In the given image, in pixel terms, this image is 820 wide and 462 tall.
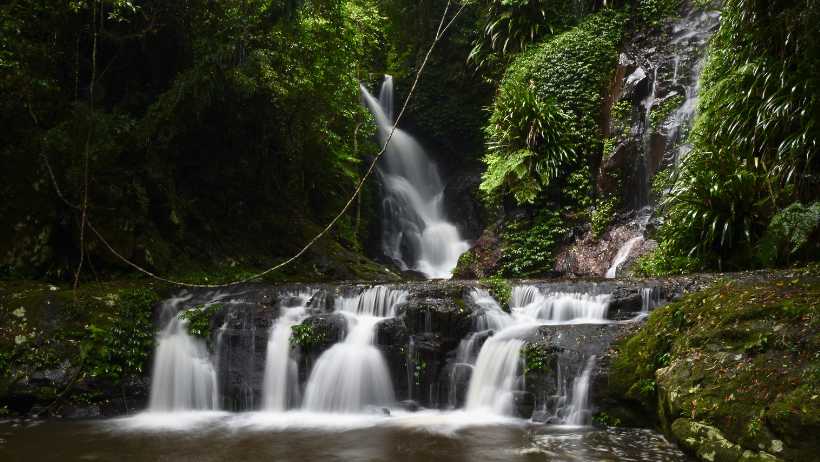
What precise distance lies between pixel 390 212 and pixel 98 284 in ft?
33.0

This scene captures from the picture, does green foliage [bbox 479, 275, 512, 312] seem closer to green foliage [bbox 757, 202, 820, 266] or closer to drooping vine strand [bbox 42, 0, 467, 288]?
drooping vine strand [bbox 42, 0, 467, 288]

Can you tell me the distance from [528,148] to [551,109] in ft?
3.75

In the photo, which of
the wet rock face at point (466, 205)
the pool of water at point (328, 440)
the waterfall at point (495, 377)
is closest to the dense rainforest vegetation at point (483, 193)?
the waterfall at point (495, 377)

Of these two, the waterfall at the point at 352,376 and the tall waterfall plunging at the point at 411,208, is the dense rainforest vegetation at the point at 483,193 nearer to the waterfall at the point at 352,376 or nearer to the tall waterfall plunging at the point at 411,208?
the waterfall at the point at 352,376

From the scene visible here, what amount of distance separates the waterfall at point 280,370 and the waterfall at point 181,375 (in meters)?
0.74

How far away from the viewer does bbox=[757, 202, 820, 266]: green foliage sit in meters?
6.25

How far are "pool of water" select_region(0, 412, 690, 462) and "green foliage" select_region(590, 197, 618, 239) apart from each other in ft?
23.0

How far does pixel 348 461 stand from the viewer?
4793 mm

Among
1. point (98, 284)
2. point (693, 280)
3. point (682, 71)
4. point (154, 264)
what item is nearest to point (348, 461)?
point (693, 280)

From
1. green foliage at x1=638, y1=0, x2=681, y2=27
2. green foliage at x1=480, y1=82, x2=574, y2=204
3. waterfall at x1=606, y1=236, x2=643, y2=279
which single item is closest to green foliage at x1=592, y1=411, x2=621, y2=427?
waterfall at x1=606, y1=236, x2=643, y2=279

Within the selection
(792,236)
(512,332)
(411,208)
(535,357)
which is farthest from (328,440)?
(411,208)

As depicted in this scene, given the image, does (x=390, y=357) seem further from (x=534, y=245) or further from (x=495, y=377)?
(x=534, y=245)

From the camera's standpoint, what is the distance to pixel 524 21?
1520 cm

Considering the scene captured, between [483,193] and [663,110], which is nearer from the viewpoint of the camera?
[663,110]
